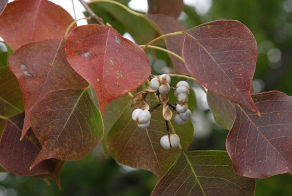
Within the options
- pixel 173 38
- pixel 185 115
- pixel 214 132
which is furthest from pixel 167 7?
pixel 214 132

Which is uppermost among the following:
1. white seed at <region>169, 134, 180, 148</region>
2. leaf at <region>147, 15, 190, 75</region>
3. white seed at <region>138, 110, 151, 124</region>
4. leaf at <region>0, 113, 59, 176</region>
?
white seed at <region>138, 110, 151, 124</region>

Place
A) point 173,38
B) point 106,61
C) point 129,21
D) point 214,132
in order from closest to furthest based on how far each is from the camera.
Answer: point 106,61 → point 173,38 → point 129,21 → point 214,132

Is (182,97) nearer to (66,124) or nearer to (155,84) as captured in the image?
(155,84)

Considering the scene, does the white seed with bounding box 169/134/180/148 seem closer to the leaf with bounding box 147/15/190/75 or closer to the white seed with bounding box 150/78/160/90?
the white seed with bounding box 150/78/160/90

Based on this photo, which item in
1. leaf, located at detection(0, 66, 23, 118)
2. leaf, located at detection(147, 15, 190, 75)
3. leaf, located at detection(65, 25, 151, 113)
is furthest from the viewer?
leaf, located at detection(147, 15, 190, 75)

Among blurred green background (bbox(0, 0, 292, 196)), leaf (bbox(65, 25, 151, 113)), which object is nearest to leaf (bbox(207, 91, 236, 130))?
leaf (bbox(65, 25, 151, 113))

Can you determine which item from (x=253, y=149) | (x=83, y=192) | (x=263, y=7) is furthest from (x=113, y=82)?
(x=83, y=192)

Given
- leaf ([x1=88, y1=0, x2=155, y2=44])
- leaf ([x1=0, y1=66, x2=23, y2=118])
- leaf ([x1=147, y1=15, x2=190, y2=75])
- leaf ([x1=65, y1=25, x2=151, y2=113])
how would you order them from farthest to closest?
1. leaf ([x1=88, y1=0, x2=155, y2=44])
2. leaf ([x1=147, y1=15, x2=190, y2=75])
3. leaf ([x1=0, y1=66, x2=23, y2=118])
4. leaf ([x1=65, y1=25, x2=151, y2=113])

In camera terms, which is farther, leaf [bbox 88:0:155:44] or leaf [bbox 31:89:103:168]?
leaf [bbox 88:0:155:44]
